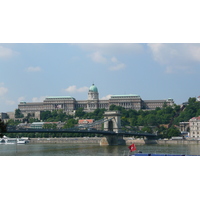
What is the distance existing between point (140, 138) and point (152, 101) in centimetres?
4666

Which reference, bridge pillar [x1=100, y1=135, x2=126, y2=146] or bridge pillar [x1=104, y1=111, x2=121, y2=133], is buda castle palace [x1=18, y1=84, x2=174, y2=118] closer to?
bridge pillar [x1=104, y1=111, x2=121, y2=133]

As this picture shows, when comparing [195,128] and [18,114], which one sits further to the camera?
[18,114]

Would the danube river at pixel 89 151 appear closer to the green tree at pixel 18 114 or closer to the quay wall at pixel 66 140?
the quay wall at pixel 66 140

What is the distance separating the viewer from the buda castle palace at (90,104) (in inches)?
4063

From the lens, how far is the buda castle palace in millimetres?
103188

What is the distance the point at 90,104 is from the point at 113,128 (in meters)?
55.0

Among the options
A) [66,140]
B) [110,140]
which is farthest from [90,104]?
[110,140]

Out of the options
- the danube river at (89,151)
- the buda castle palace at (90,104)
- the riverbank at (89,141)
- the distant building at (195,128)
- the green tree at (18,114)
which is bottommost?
Result: the danube river at (89,151)

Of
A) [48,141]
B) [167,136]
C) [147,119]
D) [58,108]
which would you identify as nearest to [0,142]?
[48,141]

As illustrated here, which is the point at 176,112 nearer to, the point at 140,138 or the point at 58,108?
the point at 140,138

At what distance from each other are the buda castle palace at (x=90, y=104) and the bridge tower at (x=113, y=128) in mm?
48218

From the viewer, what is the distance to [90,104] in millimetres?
106438

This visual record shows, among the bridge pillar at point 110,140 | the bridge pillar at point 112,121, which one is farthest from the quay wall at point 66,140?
the bridge pillar at point 110,140

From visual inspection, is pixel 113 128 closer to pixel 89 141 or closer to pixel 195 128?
pixel 89 141
